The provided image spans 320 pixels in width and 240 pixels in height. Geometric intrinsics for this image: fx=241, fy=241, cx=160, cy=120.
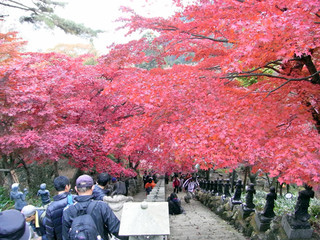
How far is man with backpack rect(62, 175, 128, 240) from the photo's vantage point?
2.31m

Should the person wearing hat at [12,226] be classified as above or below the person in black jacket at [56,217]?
above

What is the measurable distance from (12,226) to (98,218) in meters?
0.91

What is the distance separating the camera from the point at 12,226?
1.77m

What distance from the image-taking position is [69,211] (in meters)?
2.47

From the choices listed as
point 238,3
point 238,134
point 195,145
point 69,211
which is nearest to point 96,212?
point 69,211

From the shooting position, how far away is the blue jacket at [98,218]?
247 centimetres

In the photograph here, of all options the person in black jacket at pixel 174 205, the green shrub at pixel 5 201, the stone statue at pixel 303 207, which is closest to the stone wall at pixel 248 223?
the stone statue at pixel 303 207

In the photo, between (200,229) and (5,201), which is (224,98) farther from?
(5,201)

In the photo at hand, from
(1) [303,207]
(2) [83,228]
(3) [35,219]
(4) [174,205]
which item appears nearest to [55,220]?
(2) [83,228]

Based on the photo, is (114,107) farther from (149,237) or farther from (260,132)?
(149,237)

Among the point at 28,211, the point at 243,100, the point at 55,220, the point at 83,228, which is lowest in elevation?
the point at 28,211

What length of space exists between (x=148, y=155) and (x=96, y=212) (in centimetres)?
834

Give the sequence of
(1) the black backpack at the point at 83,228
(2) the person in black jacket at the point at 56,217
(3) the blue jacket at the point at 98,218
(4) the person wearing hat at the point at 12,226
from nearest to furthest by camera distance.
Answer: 1. (4) the person wearing hat at the point at 12,226
2. (1) the black backpack at the point at 83,228
3. (3) the blue jacket at the point at 98,218
4. (2) the person in black jacket at the point at 56,217

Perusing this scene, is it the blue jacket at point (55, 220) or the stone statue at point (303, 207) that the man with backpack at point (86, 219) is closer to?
the blue jacket at point (55, 220)
